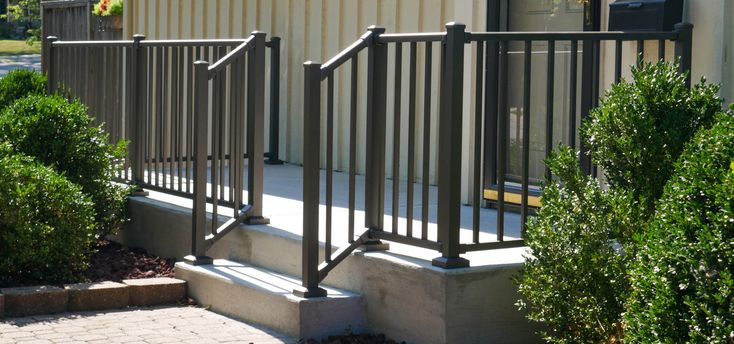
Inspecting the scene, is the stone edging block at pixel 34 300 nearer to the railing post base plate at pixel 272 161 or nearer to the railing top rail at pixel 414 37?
the railing top rail at pixel 414 37

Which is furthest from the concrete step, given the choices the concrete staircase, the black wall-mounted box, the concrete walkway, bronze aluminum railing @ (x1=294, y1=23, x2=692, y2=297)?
the concrete walkway

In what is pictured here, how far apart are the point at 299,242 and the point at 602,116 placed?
197 centimetres

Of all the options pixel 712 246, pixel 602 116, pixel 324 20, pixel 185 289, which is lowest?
pixel 185 289

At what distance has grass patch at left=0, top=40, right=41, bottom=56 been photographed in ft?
109

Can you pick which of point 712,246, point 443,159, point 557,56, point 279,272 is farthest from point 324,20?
point 712,246

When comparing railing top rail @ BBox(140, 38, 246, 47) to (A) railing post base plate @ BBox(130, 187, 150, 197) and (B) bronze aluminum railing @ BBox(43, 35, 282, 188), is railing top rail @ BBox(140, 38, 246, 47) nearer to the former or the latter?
(B) bronze aluminum railing @ BBox(43, 35, 282, 188)

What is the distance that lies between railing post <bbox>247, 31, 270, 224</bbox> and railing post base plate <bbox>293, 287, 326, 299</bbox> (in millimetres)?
1117

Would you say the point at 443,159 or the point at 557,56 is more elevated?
the point at 557,56

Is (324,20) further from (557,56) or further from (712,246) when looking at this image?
(712,246)

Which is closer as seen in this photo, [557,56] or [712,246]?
[712,246]

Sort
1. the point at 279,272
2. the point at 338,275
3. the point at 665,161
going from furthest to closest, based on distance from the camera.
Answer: the point at 279,272, the point at 338,275, the point at 665,161

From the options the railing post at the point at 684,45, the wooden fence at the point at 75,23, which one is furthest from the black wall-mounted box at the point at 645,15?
the wooden fence at the point at 75,23

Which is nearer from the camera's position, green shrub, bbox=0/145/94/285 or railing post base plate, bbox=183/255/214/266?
green shrub, bbox=0/145/94/285

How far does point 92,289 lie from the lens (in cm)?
670
